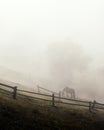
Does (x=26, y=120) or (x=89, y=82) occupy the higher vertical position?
(x=89, y=82)

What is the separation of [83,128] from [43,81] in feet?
193

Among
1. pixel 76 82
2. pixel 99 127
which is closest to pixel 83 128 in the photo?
pixel 99 127

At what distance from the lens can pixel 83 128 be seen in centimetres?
1541

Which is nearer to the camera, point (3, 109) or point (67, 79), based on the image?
point (3, 109)

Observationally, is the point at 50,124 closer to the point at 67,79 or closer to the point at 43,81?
the point at 43,81

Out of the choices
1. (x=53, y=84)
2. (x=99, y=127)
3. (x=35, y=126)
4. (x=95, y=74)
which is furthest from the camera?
(x=95, y=74)

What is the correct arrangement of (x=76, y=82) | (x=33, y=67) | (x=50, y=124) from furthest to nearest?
1. (x=33, y=67)
2. (x=76, y=82)
3. (x=50, y=124)

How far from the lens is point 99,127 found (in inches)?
671

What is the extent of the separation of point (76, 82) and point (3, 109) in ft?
232

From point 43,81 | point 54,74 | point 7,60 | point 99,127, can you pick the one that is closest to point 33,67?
point 7,60

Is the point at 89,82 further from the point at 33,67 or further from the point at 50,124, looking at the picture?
the point at 50,124

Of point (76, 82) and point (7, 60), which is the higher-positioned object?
point (7, 60)

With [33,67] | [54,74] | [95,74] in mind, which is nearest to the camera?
[54,74]

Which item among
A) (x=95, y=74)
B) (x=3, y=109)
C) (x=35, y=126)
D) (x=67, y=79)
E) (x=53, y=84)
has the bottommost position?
(x=35, y=126)
